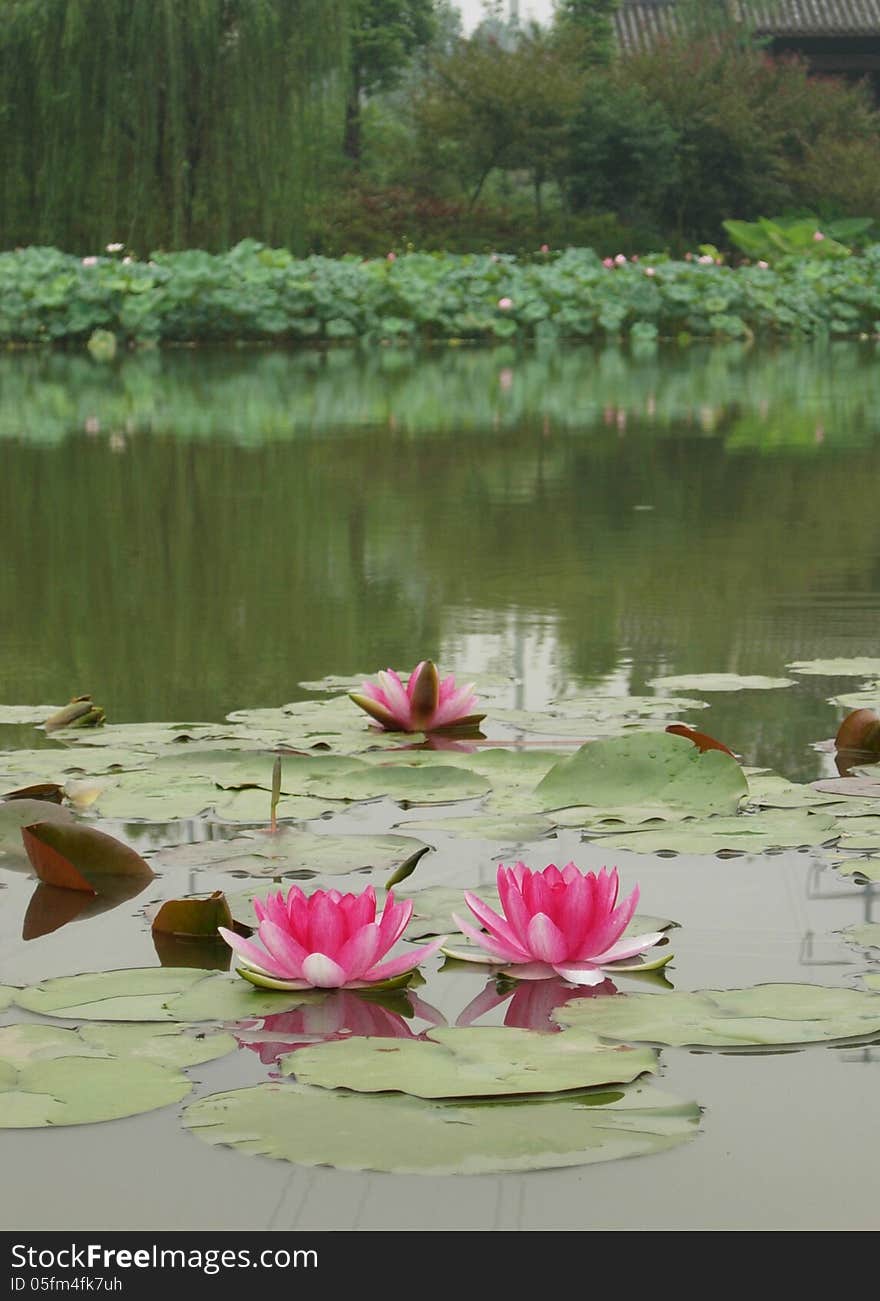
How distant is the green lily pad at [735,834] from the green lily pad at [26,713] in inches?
32.7

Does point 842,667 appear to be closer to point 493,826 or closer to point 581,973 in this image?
point 493,826

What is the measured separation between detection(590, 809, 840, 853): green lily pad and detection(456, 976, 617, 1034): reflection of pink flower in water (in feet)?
1.09

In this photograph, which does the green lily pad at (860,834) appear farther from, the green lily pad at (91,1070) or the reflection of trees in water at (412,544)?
the green lily pad at (91,1070)

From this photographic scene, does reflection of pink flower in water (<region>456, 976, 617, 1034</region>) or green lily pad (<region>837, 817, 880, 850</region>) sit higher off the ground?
green lily pad (<region>837, 817, 880, 850</region>)

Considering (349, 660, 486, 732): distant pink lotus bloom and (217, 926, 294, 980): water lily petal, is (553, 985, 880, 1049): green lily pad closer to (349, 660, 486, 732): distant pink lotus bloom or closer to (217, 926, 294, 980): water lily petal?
(217, 926, 294, 980): water lily petal

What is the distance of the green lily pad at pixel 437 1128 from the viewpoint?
1.08 meters

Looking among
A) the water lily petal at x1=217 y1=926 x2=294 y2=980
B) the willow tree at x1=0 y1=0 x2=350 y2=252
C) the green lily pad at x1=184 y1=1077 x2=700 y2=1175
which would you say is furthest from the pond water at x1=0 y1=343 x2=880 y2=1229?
the willow tree at x1=0 y1=0 x2=350 y2=252

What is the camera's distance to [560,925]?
1420 mm

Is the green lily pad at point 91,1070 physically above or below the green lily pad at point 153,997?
above

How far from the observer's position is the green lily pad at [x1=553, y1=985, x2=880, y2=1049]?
127cm

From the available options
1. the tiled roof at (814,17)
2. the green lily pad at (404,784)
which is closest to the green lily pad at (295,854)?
the green lily pad at (404,784)

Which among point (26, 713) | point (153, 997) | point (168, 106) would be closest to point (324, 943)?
point (153, 997)

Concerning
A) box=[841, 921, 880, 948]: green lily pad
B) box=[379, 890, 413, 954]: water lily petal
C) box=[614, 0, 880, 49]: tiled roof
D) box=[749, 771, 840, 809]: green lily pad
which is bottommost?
box=[841, 921, 880, 948]: green lily pad
